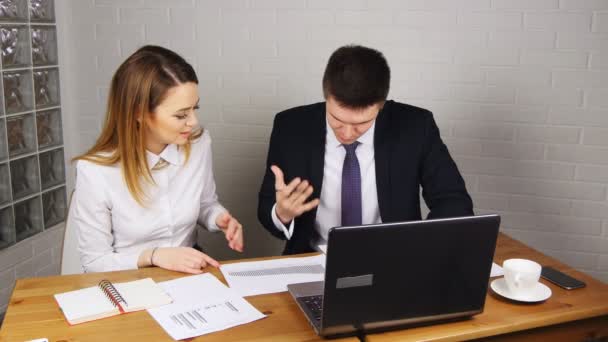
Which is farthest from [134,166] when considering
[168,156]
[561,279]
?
[561,279]

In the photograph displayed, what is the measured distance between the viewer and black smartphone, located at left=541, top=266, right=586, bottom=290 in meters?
1.60

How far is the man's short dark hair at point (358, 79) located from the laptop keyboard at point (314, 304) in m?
0.62

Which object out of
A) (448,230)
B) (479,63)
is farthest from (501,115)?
(448,230)

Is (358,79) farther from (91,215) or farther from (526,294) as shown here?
(91,215)

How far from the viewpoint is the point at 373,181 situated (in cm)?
211

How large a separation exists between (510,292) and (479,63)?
1546 millimetres

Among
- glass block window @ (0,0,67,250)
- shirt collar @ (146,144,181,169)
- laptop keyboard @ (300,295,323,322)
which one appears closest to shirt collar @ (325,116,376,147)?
shirt collar @ (146,144,181,169)

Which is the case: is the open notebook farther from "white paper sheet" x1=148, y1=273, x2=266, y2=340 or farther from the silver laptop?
the silver laptop

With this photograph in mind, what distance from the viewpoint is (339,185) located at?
2.12m

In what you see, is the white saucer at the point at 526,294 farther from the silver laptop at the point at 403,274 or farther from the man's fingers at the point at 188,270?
the man's fingers at the point at 188,270

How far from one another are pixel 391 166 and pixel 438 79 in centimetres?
92

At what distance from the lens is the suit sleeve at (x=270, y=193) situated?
81.4 inches

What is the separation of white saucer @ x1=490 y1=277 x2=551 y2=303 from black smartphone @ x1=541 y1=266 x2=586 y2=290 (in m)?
0.05

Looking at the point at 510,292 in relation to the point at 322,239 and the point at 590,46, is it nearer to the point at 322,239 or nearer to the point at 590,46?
the point at 322,239
